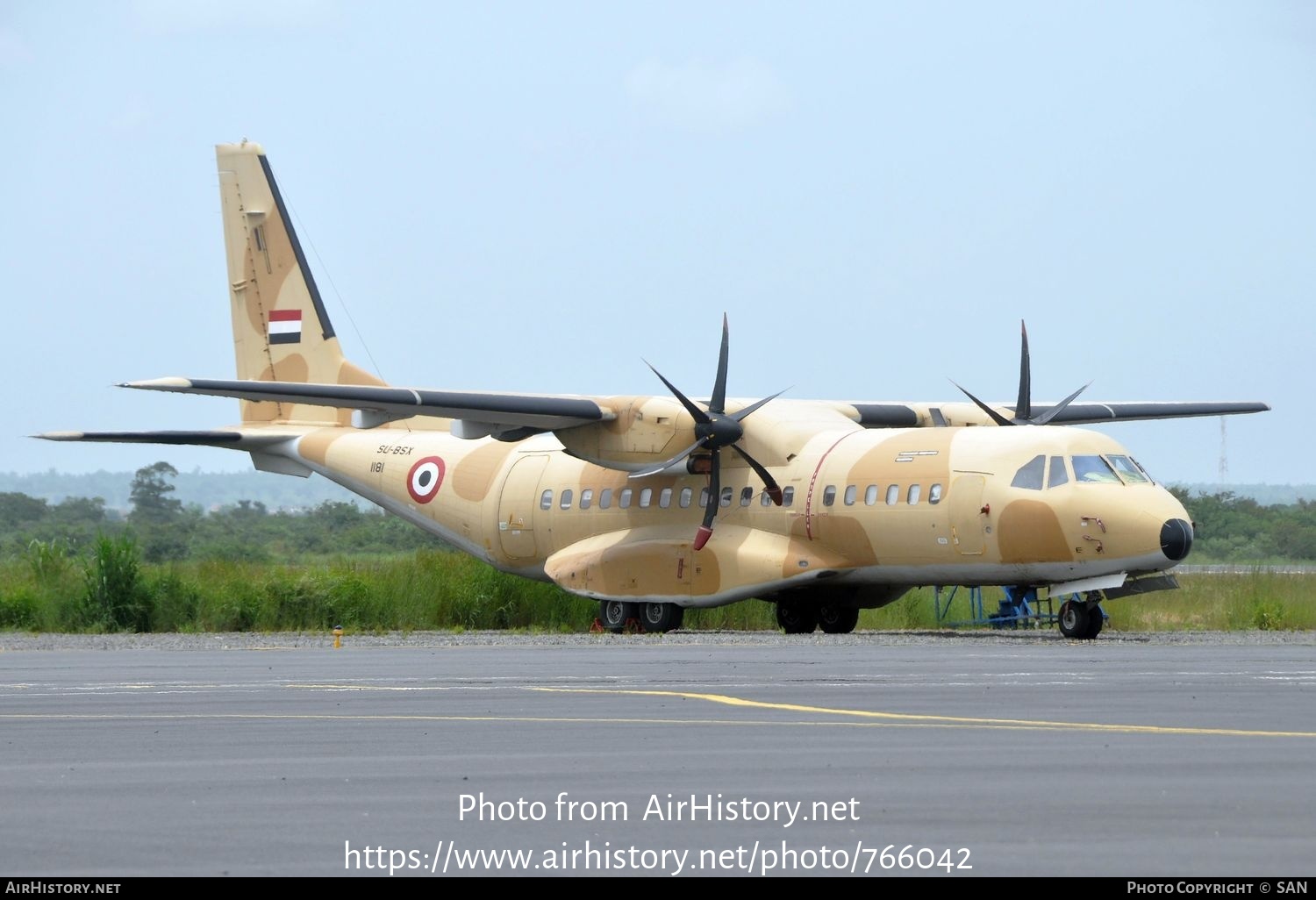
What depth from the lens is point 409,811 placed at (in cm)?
780

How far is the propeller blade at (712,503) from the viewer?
90.7 ft

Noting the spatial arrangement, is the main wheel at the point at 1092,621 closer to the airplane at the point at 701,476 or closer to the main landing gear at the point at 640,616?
the airplane at the point at 701,476

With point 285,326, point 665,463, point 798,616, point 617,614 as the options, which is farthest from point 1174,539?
point 285,326

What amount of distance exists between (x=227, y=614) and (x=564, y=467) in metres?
5.93

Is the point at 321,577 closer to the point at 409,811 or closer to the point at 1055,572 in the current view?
the point at 1055,572

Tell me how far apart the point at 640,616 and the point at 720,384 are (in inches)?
149

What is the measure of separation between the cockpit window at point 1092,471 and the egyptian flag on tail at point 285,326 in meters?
15.2

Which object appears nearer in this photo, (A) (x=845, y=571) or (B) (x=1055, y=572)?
(B) (x=1055, y=572)

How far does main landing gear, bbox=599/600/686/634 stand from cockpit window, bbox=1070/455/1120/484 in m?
6.75

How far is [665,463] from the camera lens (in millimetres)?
28062

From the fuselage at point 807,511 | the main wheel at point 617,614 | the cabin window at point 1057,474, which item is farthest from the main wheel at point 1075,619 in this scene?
the main wheel at point 617,614

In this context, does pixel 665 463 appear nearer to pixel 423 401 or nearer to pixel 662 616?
pixel 662 616

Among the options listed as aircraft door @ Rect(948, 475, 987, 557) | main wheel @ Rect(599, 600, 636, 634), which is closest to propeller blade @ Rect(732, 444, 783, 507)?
aircraft door @ Rect(948, 475, 987, 557)
